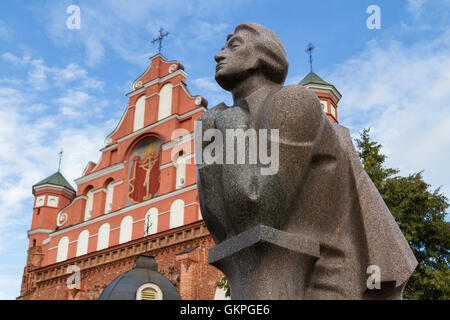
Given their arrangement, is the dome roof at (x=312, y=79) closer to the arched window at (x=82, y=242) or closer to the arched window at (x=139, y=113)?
the arched window at (x=139, y=113)

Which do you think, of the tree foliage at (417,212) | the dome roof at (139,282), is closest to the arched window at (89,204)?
the dome roof at (139,282)

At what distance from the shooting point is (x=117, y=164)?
2470 centimetres

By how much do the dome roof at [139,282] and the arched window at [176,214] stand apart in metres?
1.82

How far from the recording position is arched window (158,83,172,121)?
24109 millimetres

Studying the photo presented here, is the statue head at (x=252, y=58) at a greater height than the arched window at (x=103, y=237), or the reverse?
the arched window at (x=103, y=237)

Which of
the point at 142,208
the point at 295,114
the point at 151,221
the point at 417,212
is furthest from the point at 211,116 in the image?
the point at 142,208

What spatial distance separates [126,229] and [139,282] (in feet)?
13.5

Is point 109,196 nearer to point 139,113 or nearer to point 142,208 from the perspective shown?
point 142,208

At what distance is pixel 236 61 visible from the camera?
132 inches

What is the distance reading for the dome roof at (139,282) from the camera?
61.8ft

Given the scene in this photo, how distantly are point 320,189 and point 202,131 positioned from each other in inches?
31.2

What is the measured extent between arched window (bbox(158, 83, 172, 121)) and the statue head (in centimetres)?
2067

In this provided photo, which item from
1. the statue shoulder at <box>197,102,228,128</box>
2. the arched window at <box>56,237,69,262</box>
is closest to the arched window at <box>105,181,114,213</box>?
the arched window at <box>56,237,69,262</box>
